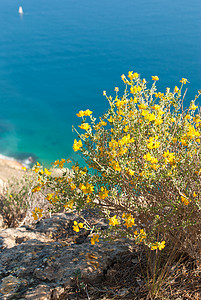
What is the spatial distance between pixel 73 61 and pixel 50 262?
23288mm

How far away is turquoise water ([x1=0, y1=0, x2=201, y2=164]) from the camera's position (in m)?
16.8

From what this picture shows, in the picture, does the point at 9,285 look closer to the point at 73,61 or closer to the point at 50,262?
the point at 50,262

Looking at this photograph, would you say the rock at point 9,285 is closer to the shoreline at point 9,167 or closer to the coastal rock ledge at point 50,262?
the coastal rock ledge at point 50,262

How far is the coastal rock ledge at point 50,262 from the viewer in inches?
106

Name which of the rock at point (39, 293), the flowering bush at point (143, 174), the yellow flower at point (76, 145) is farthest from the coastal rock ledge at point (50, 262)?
the yellow flower at point (76, 145)

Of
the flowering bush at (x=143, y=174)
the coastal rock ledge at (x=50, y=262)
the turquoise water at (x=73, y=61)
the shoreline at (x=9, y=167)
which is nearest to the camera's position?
the flowering bush at (x=143, y=174)

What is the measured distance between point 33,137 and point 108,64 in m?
10.1

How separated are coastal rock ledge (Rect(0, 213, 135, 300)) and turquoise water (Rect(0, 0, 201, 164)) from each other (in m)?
10.5

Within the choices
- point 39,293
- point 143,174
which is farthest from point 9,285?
point 143,174

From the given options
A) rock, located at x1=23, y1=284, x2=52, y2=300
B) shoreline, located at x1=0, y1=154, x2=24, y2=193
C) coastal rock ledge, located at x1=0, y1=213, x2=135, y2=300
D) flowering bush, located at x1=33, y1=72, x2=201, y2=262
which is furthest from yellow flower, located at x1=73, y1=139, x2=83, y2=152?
shoreline, located at x1=0, y1=154, x2=24, y2=193

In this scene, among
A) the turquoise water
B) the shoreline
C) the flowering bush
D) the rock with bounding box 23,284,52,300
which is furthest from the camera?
the turquoise water

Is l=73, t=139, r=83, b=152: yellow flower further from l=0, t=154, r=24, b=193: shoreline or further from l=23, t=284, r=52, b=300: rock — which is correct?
l=0, t=154, r=24, b=193: shoreline

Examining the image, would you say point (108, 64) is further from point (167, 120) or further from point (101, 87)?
point (167, 120)

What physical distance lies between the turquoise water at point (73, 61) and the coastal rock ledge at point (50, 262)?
34.4 feet
